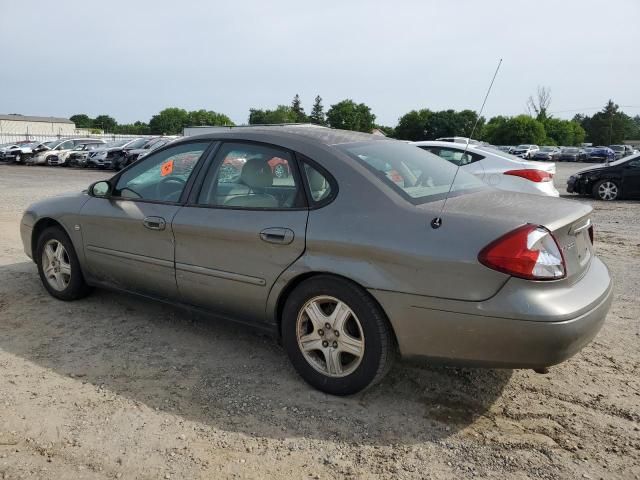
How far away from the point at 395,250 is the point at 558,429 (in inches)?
50.2

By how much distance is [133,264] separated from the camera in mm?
4047

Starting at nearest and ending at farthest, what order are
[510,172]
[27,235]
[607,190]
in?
[27,235] < [510,172] < [607,190]

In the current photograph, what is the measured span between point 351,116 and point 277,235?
119390 millimetres

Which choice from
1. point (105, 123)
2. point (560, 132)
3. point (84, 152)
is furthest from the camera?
point (105, 123)

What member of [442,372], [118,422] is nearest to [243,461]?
[118,422]

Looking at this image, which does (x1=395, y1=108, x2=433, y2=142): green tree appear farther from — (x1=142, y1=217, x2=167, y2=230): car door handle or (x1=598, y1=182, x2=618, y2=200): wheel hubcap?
(x1=142, y1=217, x2=167, y2=230): car door handle

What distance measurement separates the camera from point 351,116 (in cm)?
11925

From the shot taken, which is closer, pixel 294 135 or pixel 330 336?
pixel 330 336

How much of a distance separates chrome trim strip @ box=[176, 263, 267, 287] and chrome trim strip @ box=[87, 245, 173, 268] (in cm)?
14

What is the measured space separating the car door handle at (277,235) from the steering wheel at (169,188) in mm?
929

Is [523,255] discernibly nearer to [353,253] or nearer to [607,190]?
[353,253]

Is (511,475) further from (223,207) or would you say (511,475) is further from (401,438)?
(223,207)

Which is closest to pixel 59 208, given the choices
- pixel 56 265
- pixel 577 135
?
pixel 56 265

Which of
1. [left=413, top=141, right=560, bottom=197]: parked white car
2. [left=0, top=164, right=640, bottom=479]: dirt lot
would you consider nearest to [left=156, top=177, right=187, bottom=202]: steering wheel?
[left=0, top=164, right=640, bottom=479]: dirt lot
